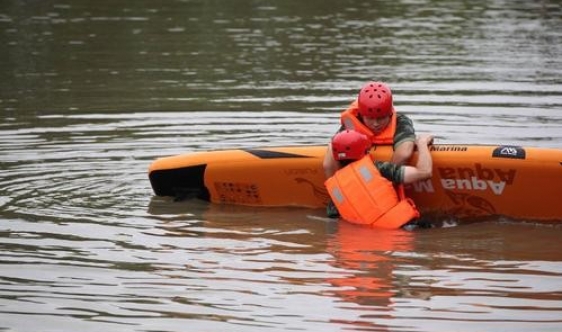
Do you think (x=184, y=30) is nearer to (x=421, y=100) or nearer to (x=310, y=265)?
(x=421, y=100)

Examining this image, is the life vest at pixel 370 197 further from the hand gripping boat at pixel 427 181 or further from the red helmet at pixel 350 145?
the hand gripping boat at pixel 427 181

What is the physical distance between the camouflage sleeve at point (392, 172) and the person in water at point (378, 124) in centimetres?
17

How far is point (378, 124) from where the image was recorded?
36.0ft

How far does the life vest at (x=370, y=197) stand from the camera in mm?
10445

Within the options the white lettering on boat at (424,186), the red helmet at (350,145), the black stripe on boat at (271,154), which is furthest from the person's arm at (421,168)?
the black stripe on boat at (271,154)

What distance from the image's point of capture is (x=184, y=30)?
2345cm

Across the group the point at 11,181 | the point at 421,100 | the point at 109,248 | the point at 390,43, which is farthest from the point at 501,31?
the point at 109,248

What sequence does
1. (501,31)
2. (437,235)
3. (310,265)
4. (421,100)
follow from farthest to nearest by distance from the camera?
1. (501,31)
2. (421,100)
3. (437,235)
4. (310,265)

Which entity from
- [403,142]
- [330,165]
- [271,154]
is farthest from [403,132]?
[271,154]

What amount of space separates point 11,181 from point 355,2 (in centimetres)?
1631

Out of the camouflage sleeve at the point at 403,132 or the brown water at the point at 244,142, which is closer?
the brown water at the point at 244,142

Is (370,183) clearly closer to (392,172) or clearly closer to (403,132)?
(392,172)

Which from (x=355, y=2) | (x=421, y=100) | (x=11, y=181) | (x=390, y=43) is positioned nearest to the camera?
(x=11, y=181)

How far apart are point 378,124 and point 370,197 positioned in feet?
2.55
